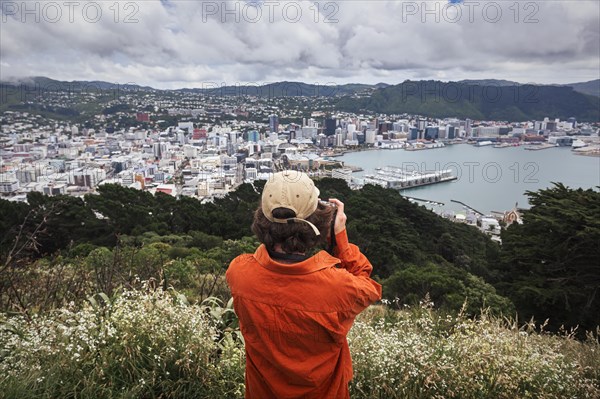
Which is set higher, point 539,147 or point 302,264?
point 302,264

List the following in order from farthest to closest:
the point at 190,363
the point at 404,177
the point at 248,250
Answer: the point at 404,177 → the point at 248,250 → the point at 190,363

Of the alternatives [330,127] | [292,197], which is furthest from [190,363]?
[330,127]

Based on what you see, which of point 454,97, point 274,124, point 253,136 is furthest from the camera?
point 454,97

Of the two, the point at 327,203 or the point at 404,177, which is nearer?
the point at 327,203

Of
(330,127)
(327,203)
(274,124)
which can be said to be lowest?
(327,203)

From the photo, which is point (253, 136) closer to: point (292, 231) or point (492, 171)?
point (492, 171)

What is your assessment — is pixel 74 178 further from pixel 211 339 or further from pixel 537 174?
pixel 537 174

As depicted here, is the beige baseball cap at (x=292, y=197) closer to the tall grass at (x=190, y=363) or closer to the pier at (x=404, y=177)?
the tall grass at (x=190, y=363)
